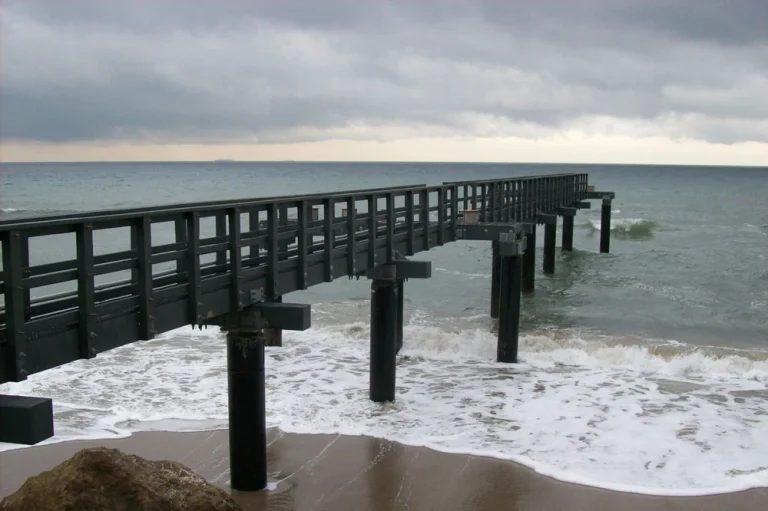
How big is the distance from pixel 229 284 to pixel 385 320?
4.64 meters

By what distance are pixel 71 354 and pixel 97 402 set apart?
8342mm

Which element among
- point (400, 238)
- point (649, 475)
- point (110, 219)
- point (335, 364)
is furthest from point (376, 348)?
point (110, 219)

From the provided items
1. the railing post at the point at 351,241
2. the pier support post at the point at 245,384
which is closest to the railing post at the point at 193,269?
the pier support post at the point at 245,384

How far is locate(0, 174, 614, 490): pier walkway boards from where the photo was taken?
623 centimetres

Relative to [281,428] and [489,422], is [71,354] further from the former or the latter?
[489,422]

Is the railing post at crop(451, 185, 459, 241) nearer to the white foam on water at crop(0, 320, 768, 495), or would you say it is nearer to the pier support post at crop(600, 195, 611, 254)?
the white foam on water at crop(0, 320, 768, 495)

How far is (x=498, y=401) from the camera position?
46.4ft

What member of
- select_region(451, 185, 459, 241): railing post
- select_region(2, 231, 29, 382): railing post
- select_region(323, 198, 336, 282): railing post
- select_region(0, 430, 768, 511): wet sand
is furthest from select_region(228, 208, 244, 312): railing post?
select_region(451, 185, 459, 241): railing post

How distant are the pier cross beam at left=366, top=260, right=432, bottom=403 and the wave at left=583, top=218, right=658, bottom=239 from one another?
1647 inches

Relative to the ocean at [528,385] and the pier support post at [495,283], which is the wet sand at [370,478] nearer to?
the ocean at [528,385]

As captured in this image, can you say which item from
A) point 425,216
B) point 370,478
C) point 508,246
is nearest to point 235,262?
point 370,478

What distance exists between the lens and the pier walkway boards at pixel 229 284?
245 inches

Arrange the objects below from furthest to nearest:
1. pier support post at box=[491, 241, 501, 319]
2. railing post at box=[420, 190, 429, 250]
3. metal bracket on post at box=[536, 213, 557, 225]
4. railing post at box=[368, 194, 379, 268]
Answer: metal bracket on post at box=[536, 213, 557, 225] → pier support post at box=[491, 241, 501, 319] → railing post at box=[420, 190, 429, 250] → railing post at box=[368, 194, 379, 268]

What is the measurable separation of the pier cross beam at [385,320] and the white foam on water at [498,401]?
0.40m
